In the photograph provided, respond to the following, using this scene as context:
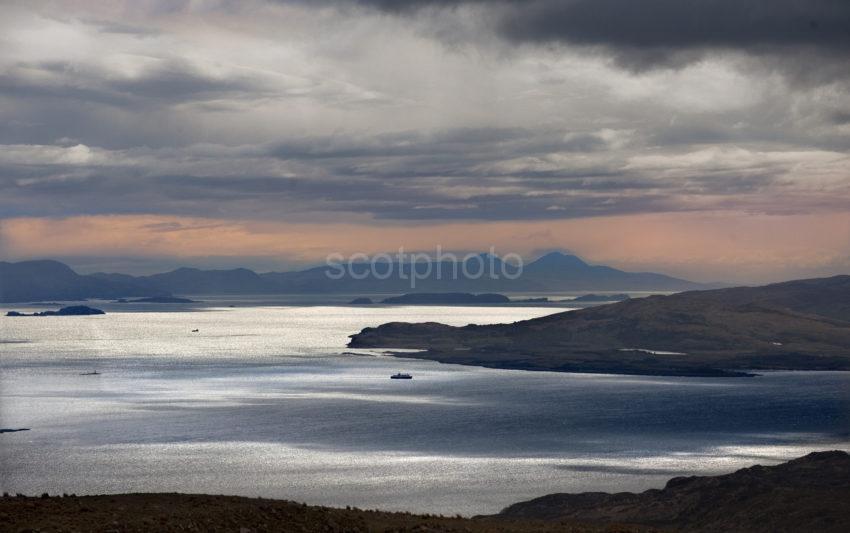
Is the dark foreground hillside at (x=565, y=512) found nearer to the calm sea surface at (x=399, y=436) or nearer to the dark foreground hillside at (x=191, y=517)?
the dark foreground hillside at (x=191, y=517)

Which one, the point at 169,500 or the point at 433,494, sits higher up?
the point at 169,500

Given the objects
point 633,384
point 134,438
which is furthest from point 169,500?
point 633,384

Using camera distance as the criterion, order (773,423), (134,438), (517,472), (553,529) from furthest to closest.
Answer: (773,423) → (134,438) → (517,472) → (553,529)

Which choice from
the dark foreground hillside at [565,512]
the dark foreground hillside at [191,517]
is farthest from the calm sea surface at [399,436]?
the dark foreground hillside at [191,517]

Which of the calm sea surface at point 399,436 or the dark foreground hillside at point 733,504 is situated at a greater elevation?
the dark foreground hillside at point 733,504

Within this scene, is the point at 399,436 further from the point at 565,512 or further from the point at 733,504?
the point at 733,504

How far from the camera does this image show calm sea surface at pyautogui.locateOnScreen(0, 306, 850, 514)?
313ft

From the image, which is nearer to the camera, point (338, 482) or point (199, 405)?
point (338, 482)

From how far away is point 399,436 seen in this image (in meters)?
130

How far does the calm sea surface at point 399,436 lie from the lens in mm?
95375

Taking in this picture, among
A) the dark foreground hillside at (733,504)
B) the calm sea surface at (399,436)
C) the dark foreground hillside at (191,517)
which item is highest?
the dark foreground hillside at (191,517)

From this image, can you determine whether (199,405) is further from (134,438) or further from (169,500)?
(169,500)

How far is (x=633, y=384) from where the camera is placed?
653ft

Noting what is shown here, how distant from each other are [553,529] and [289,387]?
5842 inches
